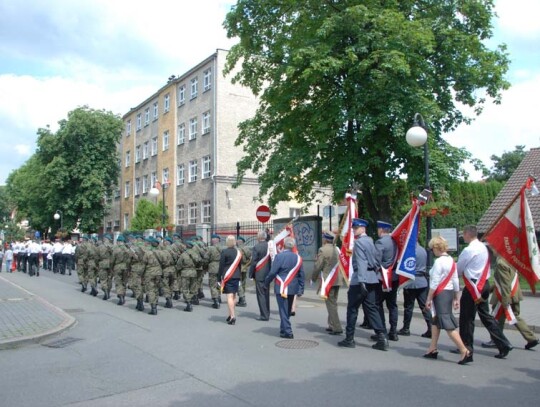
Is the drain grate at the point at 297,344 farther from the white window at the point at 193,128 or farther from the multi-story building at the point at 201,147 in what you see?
the white window at the point at 193,128

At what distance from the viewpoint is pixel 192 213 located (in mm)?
39031

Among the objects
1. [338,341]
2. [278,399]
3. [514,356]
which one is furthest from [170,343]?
[514,356]

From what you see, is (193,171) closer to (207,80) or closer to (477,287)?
(207,80)

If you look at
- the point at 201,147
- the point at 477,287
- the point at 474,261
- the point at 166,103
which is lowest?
the point at 477,287

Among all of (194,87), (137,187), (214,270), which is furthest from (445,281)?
(137,187)

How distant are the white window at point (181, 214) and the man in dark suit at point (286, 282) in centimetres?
3104

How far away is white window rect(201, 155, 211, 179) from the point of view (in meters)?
37.0

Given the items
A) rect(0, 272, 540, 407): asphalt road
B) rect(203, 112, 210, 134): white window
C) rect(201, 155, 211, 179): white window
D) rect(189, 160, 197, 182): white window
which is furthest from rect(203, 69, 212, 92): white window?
rect(0, 272, 540, 407): asphalt road

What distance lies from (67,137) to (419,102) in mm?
38308

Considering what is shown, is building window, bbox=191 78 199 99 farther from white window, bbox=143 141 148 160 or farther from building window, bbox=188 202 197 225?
white window, bbox=143 141 148 160

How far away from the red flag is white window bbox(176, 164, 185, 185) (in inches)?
1334

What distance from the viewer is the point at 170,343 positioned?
8.84m

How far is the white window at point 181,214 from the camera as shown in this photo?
132ft

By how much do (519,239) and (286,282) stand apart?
394 centimetres
